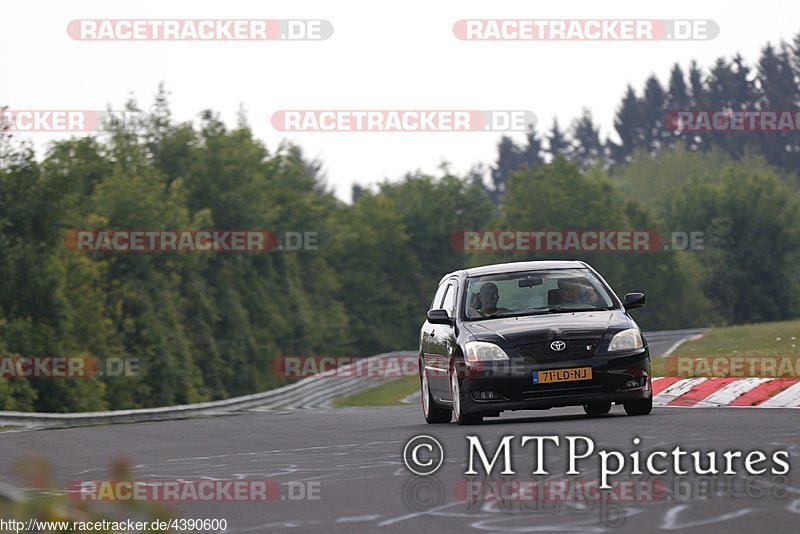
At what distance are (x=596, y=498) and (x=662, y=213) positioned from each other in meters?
105

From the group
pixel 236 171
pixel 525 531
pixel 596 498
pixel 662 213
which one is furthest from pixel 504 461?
pixel 662 213

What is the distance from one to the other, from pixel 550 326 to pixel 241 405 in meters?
18.8

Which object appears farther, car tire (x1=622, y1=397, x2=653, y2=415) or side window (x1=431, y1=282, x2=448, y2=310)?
side window (x1=431, y1=282, x2=448, y2=310)

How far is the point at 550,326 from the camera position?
48.8ft
